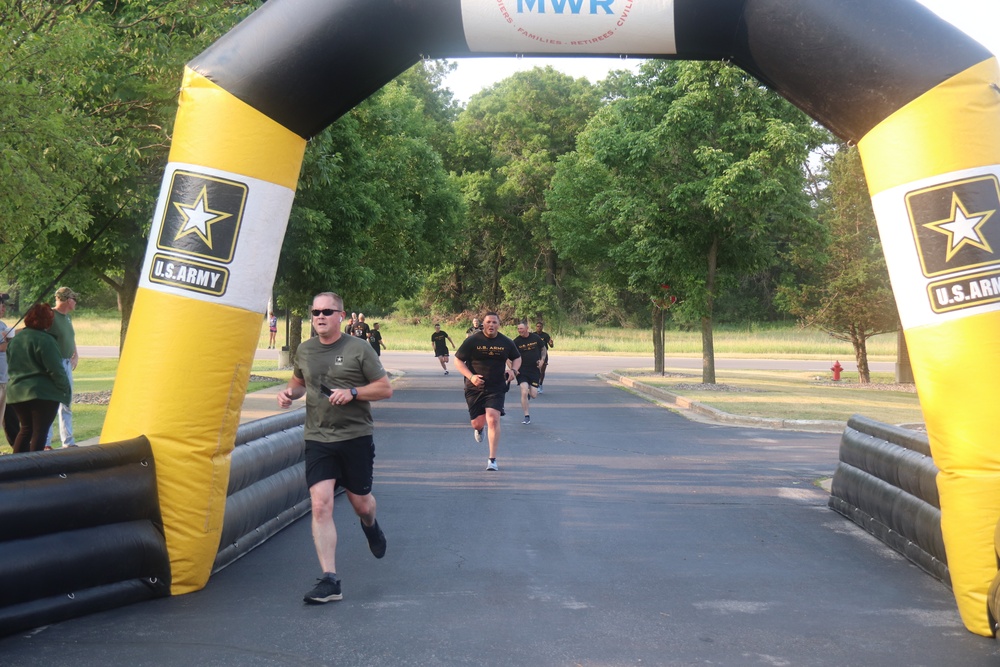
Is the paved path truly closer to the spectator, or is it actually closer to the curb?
the curb

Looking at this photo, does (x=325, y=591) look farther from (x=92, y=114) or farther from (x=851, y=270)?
(x=851, y=270)

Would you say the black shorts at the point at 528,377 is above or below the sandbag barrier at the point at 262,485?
above

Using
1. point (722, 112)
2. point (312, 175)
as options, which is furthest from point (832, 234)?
point (312, 175)

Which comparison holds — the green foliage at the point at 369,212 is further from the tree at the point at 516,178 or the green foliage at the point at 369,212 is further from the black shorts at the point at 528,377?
the tree at the point at 516,178

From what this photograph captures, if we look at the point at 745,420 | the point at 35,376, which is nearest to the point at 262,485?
the point at 35,376

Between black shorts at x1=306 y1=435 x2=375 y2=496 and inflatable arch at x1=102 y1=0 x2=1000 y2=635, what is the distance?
2.07ft

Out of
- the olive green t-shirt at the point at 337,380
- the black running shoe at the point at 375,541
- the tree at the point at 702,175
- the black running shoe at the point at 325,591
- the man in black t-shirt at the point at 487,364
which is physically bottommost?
the black running shoe at the point at 325,591

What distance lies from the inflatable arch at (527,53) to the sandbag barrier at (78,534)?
0.19 metres

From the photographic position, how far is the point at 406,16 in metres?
7.50

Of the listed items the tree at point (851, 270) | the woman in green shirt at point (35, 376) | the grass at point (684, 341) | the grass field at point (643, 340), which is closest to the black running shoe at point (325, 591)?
the woman in green shirt at point (35, 376)

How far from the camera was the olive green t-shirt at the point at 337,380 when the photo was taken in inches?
288

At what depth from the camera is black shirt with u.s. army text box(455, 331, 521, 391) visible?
45.2 ft

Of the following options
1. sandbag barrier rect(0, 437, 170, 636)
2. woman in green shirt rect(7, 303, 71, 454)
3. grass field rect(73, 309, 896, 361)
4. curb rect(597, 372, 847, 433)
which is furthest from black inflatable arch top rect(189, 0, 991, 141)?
grass field rect(73, 309, 896, 361)

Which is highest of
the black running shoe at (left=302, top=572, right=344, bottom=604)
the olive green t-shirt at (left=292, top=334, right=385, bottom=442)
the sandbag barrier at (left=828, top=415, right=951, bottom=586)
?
the olive green t-shirt at (left=292, top=334, right=385, bottom=442)
